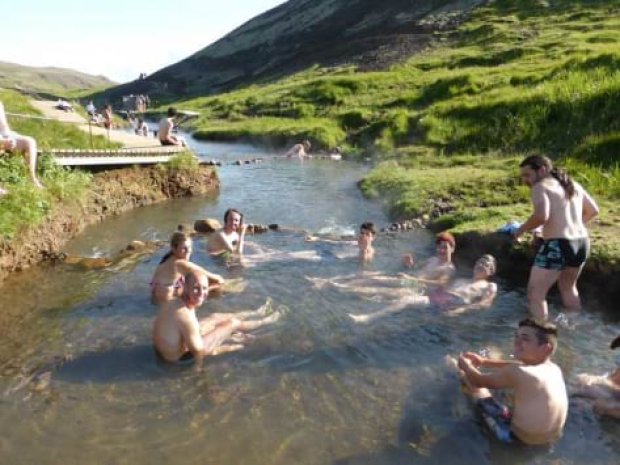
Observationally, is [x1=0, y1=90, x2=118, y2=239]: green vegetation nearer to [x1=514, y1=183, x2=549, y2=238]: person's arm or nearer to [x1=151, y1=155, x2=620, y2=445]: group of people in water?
[x1=151, y1=155, x2=620, y2=445]: group of people in water

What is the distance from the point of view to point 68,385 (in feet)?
22.9

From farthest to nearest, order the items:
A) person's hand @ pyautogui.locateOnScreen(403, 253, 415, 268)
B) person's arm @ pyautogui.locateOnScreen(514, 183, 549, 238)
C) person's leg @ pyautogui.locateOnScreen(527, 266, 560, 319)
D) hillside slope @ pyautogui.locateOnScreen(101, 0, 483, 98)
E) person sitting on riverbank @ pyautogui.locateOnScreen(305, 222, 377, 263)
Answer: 1. hillside slope @ pyautogui.locateOnScreen(101, 0, 483, 98)
2. person sitting on riverbank @ pyautogui.locateOnScreen(305, 222, 377, 263)
3. person's hand @ pyautogui.locateOnScreen(403, 253, 415, 268)
4. person's leg @ pyautogui.locateOnScreen(527, 266, 560, 319)
5. person's arm @ pyautogui.locateOnScreen(514, 183, 549, 238)

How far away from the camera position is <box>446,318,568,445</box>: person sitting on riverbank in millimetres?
5794

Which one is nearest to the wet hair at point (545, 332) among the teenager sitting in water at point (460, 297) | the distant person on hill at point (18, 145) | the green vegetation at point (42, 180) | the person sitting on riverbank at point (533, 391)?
the person sitting on riverbank at point (533, 391)

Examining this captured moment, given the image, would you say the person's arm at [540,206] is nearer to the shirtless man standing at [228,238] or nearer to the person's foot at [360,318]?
the person's foot at [360,318]

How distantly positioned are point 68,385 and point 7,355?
48.2 inches

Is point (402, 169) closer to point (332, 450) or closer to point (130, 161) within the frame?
point (130, 161)

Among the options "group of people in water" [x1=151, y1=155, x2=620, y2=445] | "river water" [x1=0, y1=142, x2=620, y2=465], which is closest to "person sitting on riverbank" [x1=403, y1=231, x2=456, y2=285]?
"group of people in water" [x1=151, y1=155, x2=620, y2=445]

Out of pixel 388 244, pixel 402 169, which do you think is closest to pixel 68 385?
pixel 388 244

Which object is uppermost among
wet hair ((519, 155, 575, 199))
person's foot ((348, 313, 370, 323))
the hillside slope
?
the hillside slope

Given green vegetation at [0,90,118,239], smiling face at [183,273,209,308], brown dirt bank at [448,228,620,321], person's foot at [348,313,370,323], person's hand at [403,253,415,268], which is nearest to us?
smiling face at [183,273,209,308]

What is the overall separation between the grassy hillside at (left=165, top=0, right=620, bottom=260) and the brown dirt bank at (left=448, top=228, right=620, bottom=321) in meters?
0.68

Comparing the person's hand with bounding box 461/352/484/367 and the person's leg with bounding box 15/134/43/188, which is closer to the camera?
the person's hand with bounding box 461/352/484/367

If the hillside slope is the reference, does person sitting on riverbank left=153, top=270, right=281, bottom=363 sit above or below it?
below
